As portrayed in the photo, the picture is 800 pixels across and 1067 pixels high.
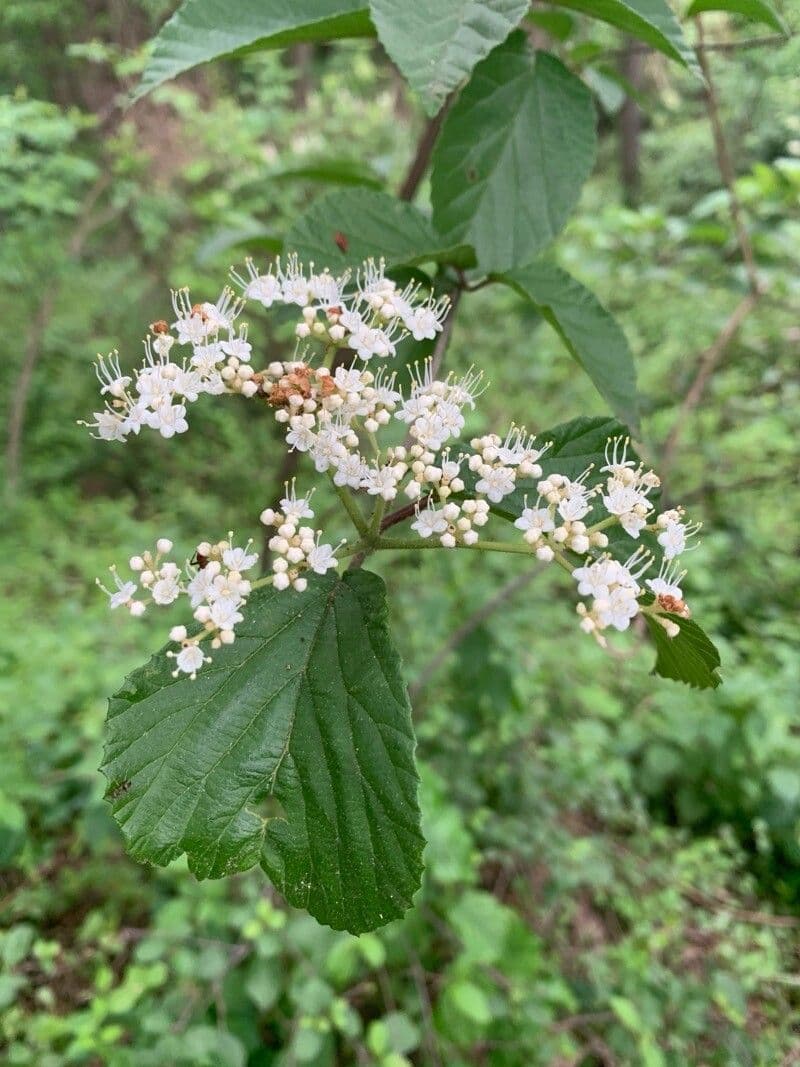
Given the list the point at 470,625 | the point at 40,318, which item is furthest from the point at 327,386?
the point at 40,318

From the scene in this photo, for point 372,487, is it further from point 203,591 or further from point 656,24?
point 656,24

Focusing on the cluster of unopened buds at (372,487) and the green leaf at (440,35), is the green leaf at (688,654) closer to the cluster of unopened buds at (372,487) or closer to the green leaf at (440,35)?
the cluster of unopened buds at (372,487)

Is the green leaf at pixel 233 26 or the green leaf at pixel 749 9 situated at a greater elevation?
the green leaf at pixel 233 26

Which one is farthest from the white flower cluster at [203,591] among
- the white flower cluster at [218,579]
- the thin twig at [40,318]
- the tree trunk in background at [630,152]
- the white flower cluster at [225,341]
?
the tree trunk in background at [630,152]

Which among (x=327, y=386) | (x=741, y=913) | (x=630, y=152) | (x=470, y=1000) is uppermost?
(x=630, y=152)

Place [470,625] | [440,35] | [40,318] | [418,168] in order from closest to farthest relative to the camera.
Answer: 1. [440,35]
2. [418,168]
3. [470,625]
4. [40,318]

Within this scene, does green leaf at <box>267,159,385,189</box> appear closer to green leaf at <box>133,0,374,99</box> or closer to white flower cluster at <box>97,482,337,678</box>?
green leaf at <box>133,0,374,99</box>
